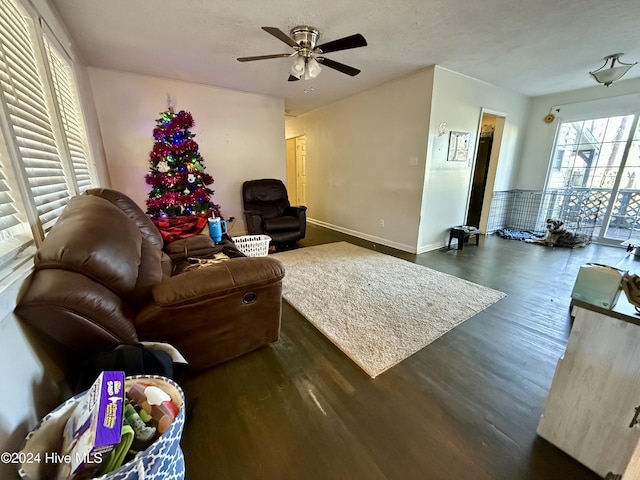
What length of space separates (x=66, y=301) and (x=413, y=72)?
13.4 ft

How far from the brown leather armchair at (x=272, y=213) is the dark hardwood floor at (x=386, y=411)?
197cm

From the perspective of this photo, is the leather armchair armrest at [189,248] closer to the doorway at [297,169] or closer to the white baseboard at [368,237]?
the white baseboard at [368,237]

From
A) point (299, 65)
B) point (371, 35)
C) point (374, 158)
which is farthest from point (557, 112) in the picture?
point (299, 65)

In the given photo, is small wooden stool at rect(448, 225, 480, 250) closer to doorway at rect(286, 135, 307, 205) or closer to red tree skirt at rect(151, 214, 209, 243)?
doorway at rect(286, 135, 307, 205)

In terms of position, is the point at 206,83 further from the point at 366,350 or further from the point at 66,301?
the point at 366,350

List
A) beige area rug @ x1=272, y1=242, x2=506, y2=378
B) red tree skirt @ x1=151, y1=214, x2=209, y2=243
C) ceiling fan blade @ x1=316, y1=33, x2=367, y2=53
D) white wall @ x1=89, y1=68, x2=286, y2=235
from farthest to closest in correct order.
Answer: white wall @ x1=89, y1=68, x2=286, y2=235 → red tree skirt @ x1=151, y1=214, x2=209, y2=243 → ceiling fan blade @ x1=316, y1=33, x2=367, y2=53 → beige area rug @ x1=272, y1=242, x2=506, y2=378

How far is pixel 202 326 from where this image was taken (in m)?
1.40

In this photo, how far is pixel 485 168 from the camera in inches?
191

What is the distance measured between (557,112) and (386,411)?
19.6ft

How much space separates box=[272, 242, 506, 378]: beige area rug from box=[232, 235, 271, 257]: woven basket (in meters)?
0.36

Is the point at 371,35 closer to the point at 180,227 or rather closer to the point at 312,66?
the point at 312,66

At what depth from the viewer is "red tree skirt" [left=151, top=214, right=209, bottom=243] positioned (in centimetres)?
257

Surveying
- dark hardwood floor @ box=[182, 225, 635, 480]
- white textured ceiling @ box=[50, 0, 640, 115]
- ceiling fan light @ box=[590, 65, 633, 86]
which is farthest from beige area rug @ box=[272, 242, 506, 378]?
ceiling fan light @ box=[590, 65, 633, 86]

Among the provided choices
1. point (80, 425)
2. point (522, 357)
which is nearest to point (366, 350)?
point (522, 357)
